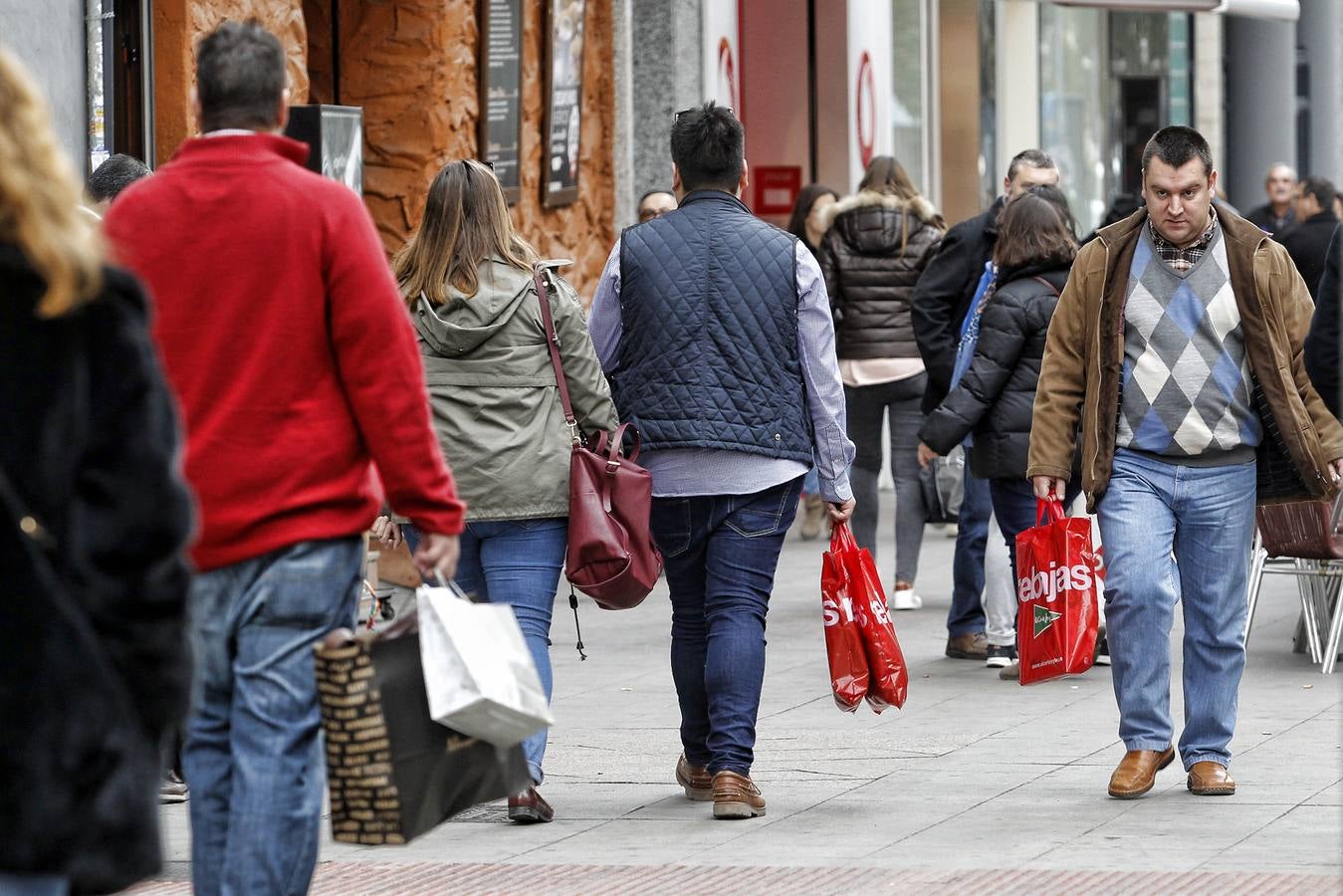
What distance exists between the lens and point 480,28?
1256cm

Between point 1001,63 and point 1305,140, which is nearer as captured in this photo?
point 1001,63

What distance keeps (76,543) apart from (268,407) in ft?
3.89

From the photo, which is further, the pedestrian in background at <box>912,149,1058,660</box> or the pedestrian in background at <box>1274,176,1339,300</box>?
the pedestrian in background at <box>1274,176,1339,300</box>

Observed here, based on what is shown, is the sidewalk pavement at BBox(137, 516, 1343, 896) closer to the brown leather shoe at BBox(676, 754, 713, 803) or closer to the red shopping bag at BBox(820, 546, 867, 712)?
the brown leather shoe at BBox(676, 754, 713, 803)

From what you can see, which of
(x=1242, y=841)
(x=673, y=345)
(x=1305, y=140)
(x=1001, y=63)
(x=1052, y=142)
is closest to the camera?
(x=1242, y=841)

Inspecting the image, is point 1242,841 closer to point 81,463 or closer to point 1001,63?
point 81,463

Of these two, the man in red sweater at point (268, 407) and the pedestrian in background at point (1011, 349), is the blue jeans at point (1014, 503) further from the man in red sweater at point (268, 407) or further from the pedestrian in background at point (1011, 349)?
the man in red sweater at point (268, 407)

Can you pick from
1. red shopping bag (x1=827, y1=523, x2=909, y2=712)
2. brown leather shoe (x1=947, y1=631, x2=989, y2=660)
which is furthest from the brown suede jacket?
brown leather shoe (x1=947, y1=631, x2=989, y2=660)

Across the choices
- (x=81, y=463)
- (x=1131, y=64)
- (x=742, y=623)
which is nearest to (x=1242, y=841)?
(x=742, y=623)

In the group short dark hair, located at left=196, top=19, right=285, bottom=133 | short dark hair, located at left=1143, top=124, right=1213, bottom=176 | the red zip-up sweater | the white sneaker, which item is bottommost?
the white sneaker

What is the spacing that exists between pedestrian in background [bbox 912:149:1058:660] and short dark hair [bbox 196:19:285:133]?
5395mm

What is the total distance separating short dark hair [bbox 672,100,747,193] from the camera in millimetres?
6531

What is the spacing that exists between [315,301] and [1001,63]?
19.1 meters

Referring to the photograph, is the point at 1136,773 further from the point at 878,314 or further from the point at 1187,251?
the point at 878,314
